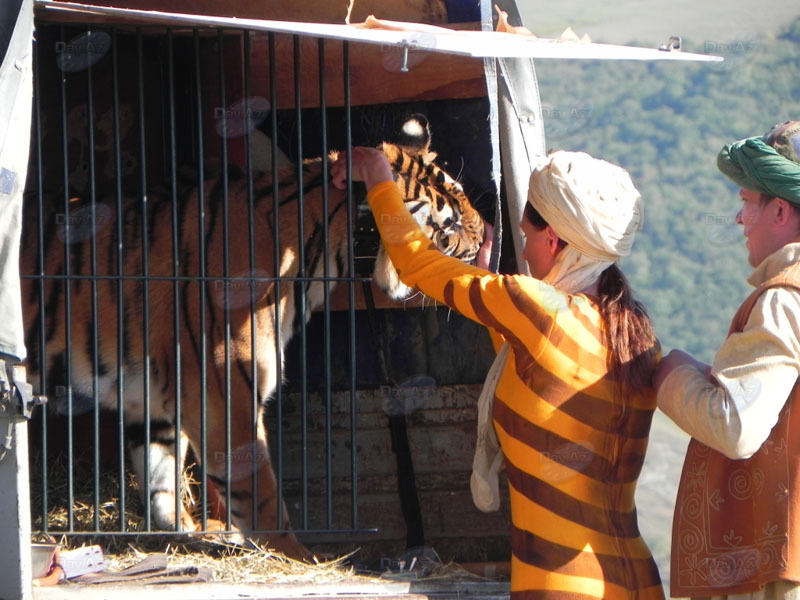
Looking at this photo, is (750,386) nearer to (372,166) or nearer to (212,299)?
(372,166)

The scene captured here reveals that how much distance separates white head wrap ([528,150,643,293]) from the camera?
7.78ft

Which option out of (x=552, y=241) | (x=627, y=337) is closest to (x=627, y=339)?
(x=627, y=337)

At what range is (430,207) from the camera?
411 centimetres

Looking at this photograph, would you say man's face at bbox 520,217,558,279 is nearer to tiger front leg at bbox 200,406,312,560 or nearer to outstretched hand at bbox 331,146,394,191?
outstretched hand at bbox 331,146,394,191

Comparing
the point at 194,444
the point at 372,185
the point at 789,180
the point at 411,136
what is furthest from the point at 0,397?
the point at 411,136

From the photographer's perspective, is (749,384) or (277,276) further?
(277,276)

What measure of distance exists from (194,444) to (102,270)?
0.81 metres

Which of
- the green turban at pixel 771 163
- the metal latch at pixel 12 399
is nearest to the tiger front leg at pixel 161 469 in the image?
the metal latch at pixel 12 399

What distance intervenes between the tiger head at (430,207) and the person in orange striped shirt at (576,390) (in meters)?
A: 1.65

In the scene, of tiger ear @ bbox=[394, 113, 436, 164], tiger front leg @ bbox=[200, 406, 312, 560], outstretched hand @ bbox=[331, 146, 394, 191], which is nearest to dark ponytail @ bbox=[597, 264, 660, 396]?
outstretched hand @ bbox=[331, 146, 394, 191]

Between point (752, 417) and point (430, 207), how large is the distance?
7.13 feet

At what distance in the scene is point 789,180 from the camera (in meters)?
2.30

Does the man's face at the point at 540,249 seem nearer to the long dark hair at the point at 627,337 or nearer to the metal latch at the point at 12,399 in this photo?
the long dark hair at the point at 627,337

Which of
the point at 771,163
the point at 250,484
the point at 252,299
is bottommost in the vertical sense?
the point at 250,484
